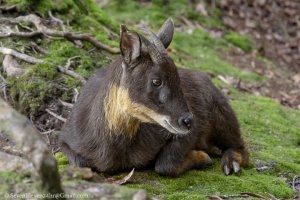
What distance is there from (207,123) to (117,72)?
5.23 feet

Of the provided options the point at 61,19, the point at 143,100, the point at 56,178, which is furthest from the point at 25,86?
the point at 56,178

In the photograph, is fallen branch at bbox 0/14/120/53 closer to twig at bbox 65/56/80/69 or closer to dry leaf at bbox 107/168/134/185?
twig at bbox 65/56/80/69

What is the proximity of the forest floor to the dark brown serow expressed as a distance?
0.17 meters

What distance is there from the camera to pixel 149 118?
17.9 feet

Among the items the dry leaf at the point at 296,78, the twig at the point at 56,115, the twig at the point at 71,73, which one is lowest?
the dry leaf at the point at 296,78

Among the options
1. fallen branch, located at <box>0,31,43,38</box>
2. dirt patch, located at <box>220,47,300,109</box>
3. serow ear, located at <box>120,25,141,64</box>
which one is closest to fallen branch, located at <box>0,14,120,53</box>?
fallen branch, located at <box>0,31,43,38</box>

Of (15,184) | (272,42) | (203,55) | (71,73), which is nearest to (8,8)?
(71,73)

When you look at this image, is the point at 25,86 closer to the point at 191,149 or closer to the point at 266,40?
the point at 191,149

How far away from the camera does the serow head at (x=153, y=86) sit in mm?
5359

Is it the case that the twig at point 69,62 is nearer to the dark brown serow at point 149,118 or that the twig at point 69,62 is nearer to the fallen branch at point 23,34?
the fallen branch at point 23,34

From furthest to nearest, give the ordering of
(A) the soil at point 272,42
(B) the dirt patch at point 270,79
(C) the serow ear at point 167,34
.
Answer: (A) the soil at point 272,42, (B) the dirt patch at point 270,79, (C) the serow ear at point 167,34

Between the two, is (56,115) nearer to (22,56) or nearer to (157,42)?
(22,56)

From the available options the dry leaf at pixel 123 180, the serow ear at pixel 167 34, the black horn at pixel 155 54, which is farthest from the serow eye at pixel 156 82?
the dry leaf at pixel 123 180

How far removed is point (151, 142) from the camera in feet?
19.7
